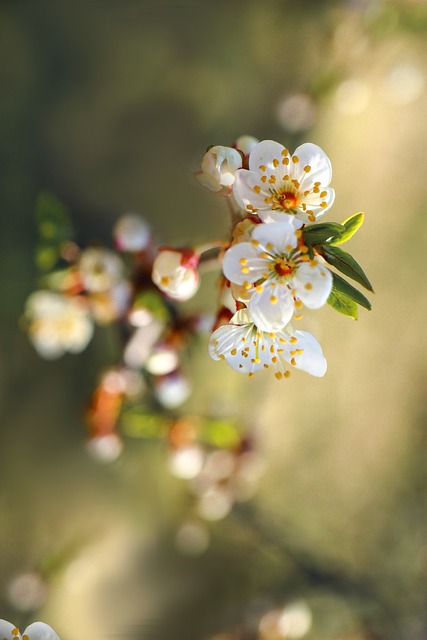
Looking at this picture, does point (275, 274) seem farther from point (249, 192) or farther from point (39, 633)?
point (39, 633)

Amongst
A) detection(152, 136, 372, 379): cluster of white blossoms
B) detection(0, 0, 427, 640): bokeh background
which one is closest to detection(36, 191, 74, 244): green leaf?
detection(0, 0, 427, 640): bokeh background

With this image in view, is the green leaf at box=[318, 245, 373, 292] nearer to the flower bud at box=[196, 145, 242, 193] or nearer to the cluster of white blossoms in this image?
the cluster of white blossoms

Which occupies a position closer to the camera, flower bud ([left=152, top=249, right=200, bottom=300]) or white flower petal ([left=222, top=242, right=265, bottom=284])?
white flower petal ([left=222, top=242, right=265, bottom=284])

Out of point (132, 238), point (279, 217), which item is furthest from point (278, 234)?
point (132, 238)

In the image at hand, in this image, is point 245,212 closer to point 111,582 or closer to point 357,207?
point 357,207

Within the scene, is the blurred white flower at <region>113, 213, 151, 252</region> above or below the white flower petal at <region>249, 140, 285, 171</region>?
below

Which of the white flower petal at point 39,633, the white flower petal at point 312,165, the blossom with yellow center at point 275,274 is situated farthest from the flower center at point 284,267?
the white flower petal at point 39,633

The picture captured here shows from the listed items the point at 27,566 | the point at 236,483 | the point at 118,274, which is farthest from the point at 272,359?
the point at 27,566
